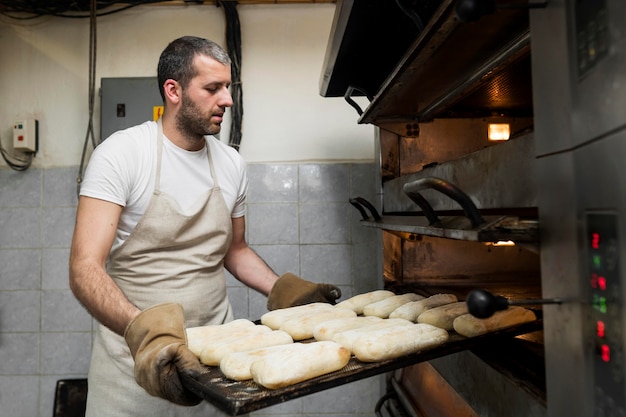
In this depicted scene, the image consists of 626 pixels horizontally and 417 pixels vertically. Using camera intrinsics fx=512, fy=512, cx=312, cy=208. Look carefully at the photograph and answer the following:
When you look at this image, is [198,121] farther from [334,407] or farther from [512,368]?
[334,407]

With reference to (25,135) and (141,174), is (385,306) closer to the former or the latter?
(141,174)

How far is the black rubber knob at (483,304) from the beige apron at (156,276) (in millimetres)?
1189

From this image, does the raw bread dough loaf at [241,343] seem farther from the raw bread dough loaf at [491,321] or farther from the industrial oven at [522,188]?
→ the raw bread dough loaf at [491,321]

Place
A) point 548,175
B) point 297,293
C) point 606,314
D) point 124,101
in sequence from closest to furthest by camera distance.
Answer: point 606,314
point 548,175
point 297,293
point 124,101

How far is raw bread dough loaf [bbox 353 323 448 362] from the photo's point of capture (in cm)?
100

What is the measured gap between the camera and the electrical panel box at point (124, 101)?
106 inches

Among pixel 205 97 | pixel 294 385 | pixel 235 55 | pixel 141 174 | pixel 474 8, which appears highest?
pixel 235 55

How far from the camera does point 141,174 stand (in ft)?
5.48

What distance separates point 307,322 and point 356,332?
194 millimetres

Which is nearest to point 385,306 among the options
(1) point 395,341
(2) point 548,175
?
(1) point 395,341

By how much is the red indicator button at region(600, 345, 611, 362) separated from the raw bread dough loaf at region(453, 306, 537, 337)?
43cm

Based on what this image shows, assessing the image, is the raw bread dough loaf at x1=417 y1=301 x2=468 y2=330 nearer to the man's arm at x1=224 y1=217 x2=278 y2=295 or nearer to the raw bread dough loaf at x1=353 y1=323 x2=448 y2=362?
the raw bread dough loaf at x1=353 y1=323 x2=448 y2=362

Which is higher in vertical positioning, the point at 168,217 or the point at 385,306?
the point at 168,217

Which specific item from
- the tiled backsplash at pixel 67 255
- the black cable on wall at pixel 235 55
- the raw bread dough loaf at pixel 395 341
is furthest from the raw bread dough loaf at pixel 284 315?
the black cable on wall at pixel 235 55
